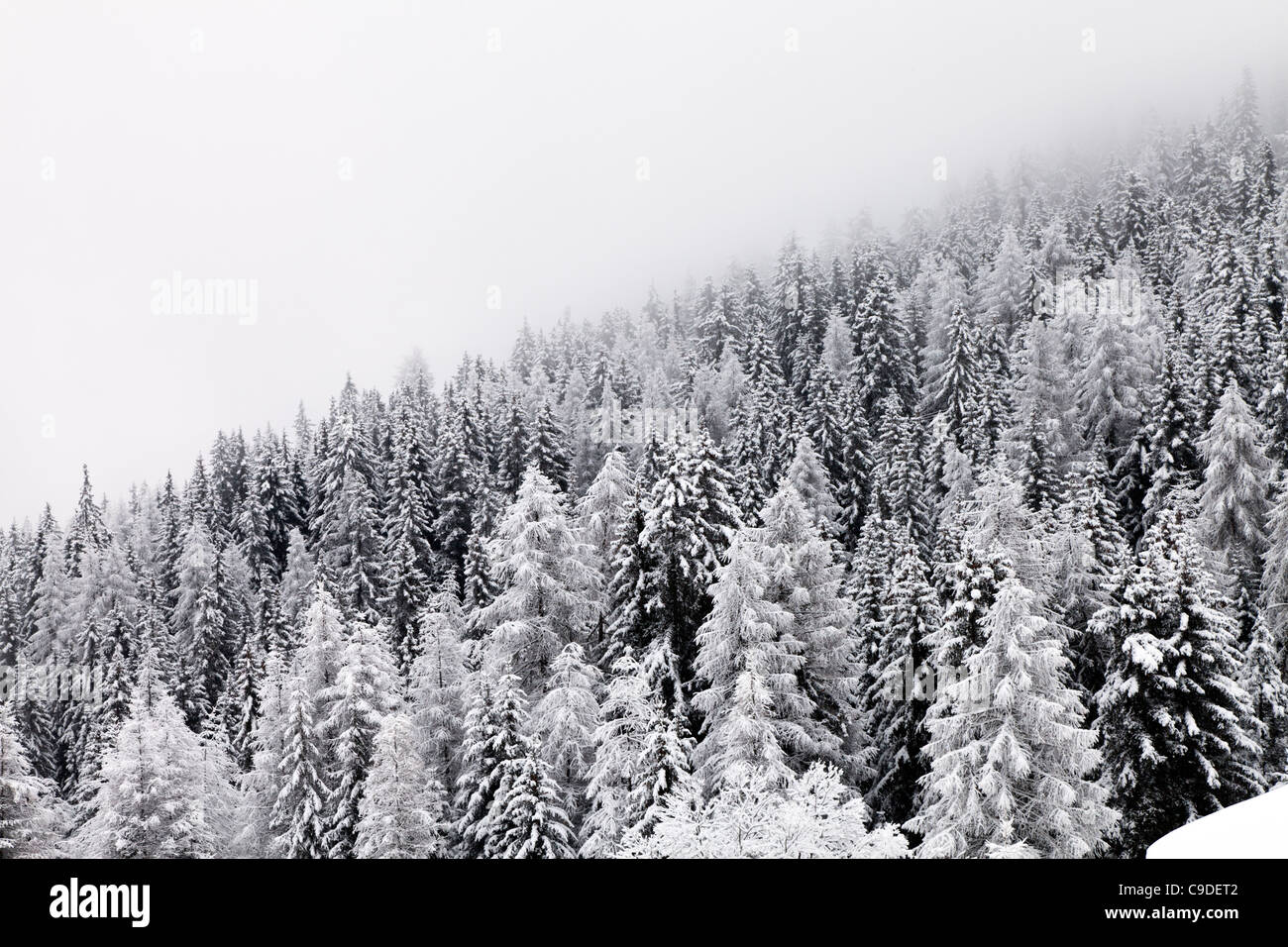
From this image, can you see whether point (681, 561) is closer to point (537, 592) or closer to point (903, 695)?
point (537, 592)

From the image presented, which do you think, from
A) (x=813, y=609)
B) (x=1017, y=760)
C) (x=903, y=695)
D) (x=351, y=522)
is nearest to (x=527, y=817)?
(x=813, y=609)

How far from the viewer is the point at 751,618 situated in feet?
90.8

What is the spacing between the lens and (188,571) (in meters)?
71.2

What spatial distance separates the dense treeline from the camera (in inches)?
985

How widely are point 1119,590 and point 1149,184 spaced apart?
106 m

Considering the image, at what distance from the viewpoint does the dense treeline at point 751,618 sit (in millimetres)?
25016

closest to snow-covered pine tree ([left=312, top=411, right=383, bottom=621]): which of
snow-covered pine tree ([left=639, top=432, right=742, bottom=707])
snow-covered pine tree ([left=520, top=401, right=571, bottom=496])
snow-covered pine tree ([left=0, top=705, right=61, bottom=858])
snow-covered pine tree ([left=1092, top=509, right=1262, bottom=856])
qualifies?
snow-covered pine tree ([left=520, top=401, right=571, bottom=496])

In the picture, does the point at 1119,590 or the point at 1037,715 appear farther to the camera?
the point at 1119,590

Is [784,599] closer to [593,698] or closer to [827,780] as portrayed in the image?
[593,698]

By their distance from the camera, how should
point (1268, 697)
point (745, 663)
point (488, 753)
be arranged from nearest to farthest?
1. point (488, 753)
2. point (745, 663)
3. point (1268, 697)

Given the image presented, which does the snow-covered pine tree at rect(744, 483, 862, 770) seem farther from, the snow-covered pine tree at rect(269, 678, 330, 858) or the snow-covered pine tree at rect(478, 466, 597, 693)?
the snow-covered pine tree at rect(269, 678, 330, 858)

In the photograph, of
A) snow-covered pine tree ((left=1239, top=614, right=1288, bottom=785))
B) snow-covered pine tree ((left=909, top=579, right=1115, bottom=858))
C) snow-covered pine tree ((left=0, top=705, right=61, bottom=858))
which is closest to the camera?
snow-covered pine tree ((left=909, top=579, right=1115, bottom=858))

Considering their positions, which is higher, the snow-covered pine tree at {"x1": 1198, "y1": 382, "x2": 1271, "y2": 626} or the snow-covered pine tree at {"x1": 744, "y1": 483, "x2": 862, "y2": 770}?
the snow-covered pine tree at {"x1": 1198, "y1": 382, "x2": 1271, "y2": 626}
